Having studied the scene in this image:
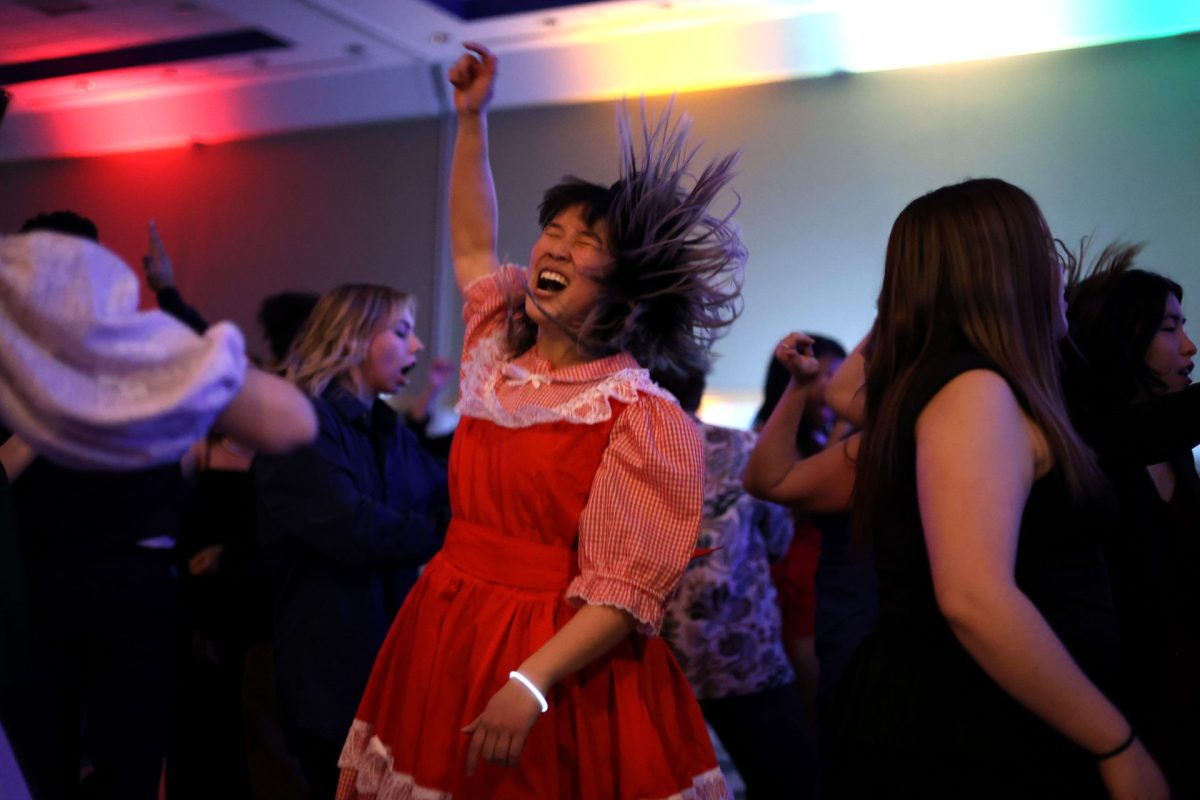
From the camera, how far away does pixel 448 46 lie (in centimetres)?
503

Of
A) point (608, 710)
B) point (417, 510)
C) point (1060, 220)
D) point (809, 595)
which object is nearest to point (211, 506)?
point (417, 510)

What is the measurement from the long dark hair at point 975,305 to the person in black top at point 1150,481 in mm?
311

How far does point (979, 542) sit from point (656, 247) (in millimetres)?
697

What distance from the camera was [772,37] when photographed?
460 cm

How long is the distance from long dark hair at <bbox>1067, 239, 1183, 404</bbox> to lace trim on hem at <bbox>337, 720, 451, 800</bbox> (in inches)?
50.4

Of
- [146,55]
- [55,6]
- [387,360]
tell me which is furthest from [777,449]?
Answer: [146,55]

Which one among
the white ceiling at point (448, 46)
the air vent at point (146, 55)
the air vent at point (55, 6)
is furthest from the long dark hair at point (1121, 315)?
the air vent at point (55, 6)

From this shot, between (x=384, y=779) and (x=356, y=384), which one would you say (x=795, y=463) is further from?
(x=356, y=384)

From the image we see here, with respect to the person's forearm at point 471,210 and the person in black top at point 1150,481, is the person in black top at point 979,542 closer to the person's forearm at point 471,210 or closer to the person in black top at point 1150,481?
the person in black top at point 1150,481

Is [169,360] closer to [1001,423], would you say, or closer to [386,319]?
[1001,423]

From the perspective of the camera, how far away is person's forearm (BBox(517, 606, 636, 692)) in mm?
1461

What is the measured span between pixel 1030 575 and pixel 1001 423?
205 mm

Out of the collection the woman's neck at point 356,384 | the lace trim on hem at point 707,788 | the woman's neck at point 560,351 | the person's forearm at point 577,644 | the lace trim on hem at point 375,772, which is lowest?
the lace trim on hem at point 375,772

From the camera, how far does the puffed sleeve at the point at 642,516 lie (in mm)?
1536
